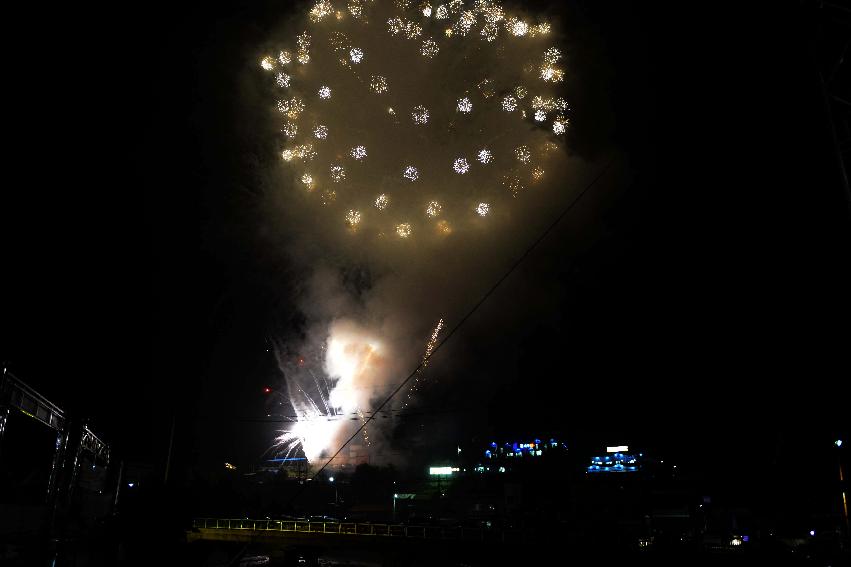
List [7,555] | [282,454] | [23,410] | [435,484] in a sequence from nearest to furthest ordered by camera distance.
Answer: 1. [23,410]
2. [7,555]
3. [435,484]
4. [282,454]

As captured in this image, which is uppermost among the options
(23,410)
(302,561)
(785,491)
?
(23,410)

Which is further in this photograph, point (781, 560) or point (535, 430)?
point (535, 430)

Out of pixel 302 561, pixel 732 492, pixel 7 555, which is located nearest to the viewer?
pixel 7 555

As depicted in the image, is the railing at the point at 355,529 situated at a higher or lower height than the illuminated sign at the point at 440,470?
lower

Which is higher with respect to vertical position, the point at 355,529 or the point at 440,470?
the point at 440,470

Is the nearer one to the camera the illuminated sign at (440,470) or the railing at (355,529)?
the railing at (355,529)

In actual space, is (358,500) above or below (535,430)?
below

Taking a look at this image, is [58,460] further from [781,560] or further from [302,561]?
[781,560]

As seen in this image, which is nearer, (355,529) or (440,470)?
(355,529)

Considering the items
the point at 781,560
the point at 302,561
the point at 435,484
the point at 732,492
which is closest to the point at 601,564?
the point at 781,560
